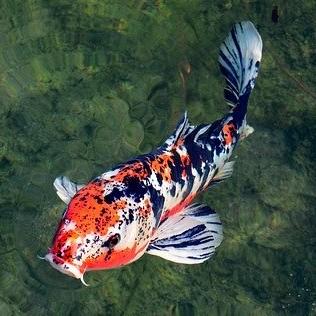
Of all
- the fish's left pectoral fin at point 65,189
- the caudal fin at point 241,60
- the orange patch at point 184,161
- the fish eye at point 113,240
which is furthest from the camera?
the caudal fin at point 241,60

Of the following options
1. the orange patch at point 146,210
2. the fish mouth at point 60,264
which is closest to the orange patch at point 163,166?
the orange patch at point 146,210

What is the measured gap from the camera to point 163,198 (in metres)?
3.11

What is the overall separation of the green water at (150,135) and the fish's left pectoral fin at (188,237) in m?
0.61

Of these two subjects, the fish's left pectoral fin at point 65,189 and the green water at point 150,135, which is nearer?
the fish's left pectoral fin at point 65,189

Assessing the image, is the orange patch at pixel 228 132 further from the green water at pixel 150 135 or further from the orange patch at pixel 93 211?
the orange patch at pixel 93 211

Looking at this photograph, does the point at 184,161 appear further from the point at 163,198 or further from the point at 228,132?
the point at 228,132

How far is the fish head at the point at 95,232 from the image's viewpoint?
98.0 inches

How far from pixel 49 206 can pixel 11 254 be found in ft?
1.44

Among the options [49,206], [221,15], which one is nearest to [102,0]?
[221,15]

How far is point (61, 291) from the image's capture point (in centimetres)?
360

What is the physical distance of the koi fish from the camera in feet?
8.36

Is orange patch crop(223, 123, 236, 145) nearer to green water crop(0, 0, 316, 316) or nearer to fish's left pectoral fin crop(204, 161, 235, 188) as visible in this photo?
fish's left pectoral fin crop(204, 161, 235, 188)

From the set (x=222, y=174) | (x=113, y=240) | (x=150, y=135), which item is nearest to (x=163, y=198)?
(x=113, y=240)

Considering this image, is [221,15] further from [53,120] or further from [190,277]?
[190,277]
